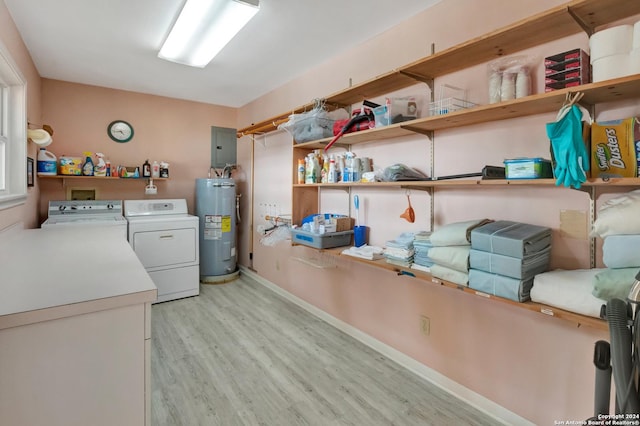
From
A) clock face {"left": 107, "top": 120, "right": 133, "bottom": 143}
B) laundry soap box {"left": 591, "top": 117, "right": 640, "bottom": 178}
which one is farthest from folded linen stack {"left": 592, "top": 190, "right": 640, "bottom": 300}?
clock face {"left": 107, "top": 120, "right": 133, "bottom": 143}

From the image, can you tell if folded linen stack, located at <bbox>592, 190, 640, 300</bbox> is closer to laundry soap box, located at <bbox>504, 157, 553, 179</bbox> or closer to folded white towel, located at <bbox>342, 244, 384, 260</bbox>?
laundry soap box, located at <bbox>504, 157, 553, 179</bbox>

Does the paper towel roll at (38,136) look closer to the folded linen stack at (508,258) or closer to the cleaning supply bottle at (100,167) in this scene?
the cleaning supply bottle at (100,167)

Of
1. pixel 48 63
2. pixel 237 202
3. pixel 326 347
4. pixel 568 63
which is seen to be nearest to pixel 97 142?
pixel 48 63

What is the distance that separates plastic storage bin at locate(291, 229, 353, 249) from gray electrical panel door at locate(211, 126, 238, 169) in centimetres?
250

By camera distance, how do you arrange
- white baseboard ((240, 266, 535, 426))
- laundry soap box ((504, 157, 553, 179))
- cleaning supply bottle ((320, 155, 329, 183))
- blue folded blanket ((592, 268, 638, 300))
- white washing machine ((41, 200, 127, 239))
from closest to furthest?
blue folded blanket ((592, 268, 638, 300)) → laundry soap box ((504, 157, 553, 179)) → white baseboard ((240, 266, 535, 426)) → cleaning supply bottle ((320, 155, 329, 183)) → white washing machine ((41, 200, 127, 239))

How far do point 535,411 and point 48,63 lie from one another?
469 centimetres

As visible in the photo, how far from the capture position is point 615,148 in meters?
1.25

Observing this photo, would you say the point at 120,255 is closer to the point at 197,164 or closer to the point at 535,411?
the point at 535,411

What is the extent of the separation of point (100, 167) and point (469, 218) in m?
3.82

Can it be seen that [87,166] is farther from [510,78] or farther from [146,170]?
[510,78]

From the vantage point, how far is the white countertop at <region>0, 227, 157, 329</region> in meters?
0.96

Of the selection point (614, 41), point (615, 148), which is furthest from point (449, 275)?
point (614, 41)

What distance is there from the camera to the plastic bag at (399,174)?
2004mm

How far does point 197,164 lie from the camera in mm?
4539
